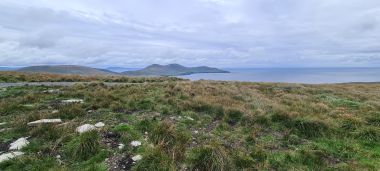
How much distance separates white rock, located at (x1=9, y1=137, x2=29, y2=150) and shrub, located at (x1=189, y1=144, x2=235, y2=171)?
15.3 feet

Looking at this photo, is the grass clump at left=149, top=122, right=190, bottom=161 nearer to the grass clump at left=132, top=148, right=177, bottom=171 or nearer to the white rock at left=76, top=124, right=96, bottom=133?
the grass clump at left=132, top=148, right=177, bottom=171

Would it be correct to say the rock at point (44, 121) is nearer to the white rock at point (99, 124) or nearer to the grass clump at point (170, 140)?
the white rock at point (99, 124)

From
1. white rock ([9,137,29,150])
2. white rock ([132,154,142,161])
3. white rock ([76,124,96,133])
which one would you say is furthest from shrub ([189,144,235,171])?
white rock ([9,137,29,150])

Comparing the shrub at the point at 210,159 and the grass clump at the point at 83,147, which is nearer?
the shrub at the point at 210,159

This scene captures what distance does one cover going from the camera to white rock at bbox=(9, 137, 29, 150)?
734 centimetres

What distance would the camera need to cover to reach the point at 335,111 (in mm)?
12984

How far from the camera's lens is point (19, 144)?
7.50 meters

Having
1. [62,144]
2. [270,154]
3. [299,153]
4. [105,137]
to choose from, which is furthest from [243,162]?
[62,144]

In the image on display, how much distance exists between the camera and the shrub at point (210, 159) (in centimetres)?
670

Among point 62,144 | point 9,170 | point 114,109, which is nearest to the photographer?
point 9,170

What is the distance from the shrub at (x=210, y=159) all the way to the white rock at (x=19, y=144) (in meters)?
4.67

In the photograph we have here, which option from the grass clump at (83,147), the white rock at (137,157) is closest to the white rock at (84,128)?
the grass clump at (83,147)

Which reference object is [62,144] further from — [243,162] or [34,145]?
[243,162]

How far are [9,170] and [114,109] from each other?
5913 mm
